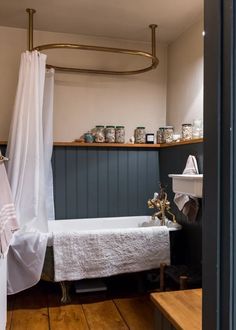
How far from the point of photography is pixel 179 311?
62.3 inches

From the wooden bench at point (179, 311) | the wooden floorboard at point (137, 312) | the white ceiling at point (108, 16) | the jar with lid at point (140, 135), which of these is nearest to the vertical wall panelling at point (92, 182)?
the jar with lid at point (140, 135)

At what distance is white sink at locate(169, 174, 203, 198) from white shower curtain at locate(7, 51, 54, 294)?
1196 mm

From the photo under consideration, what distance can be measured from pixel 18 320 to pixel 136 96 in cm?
263

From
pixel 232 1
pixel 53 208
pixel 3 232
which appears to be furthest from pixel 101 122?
pixel 232 1

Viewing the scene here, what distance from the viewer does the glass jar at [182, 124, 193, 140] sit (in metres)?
3.08

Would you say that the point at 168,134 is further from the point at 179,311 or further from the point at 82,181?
the point at 179,311

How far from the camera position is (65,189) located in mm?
3469

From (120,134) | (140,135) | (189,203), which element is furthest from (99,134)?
(189,203)

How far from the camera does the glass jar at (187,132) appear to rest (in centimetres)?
308

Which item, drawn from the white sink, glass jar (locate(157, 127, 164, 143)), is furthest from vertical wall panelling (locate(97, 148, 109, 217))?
the white sink

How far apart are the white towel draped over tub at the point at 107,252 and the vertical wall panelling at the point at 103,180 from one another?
2.74 ft

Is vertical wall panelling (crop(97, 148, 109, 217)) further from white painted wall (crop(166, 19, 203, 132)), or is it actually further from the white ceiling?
the white ceiling

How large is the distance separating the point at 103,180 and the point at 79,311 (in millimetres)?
1457

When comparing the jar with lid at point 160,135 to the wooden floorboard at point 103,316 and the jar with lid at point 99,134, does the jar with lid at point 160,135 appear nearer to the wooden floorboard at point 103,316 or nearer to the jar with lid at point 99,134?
the jar with lid at point 99,134
